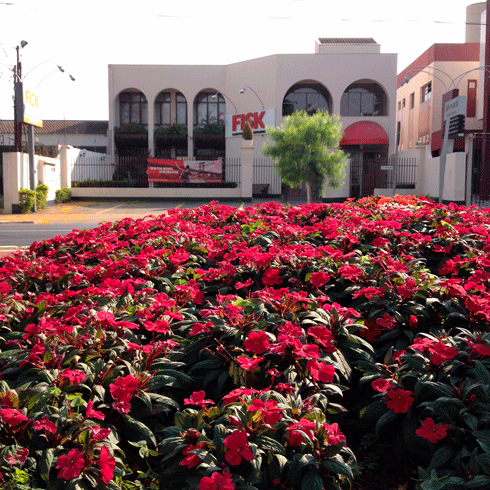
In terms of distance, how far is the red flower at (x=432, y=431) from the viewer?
2158mm

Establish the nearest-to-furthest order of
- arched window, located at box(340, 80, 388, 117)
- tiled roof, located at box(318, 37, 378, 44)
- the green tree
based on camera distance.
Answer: the green tree, arched window, located at box(340, 80, 388, 117), tiled roof, located at box(318, 37, 378, 44)

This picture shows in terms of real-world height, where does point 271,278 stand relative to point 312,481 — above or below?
above

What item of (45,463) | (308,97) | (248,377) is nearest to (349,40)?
(308,97)

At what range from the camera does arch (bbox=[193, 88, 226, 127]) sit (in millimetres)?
39375

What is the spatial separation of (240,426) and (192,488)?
28cm

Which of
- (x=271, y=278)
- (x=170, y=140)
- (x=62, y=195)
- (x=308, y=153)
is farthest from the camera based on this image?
(x=170, y=140)

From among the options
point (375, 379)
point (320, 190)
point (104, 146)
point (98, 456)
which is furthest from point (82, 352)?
point (104, 146)

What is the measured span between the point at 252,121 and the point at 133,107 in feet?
32.8

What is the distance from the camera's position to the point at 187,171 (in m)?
30.0

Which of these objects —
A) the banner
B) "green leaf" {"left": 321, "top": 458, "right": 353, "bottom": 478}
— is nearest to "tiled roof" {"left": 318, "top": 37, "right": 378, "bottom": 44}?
the banner

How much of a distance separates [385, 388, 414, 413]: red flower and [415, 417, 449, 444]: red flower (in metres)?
0.16

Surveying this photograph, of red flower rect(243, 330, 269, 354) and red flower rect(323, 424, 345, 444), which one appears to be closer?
red flower rect(323, 424, 345, 444)

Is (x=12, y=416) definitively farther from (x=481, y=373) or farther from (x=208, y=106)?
(x=208, y=106)

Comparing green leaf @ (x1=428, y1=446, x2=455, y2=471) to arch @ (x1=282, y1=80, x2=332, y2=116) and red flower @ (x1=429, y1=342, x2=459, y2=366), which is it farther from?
arch @ (x1=282, y1=80, x2=332, y2=116)
